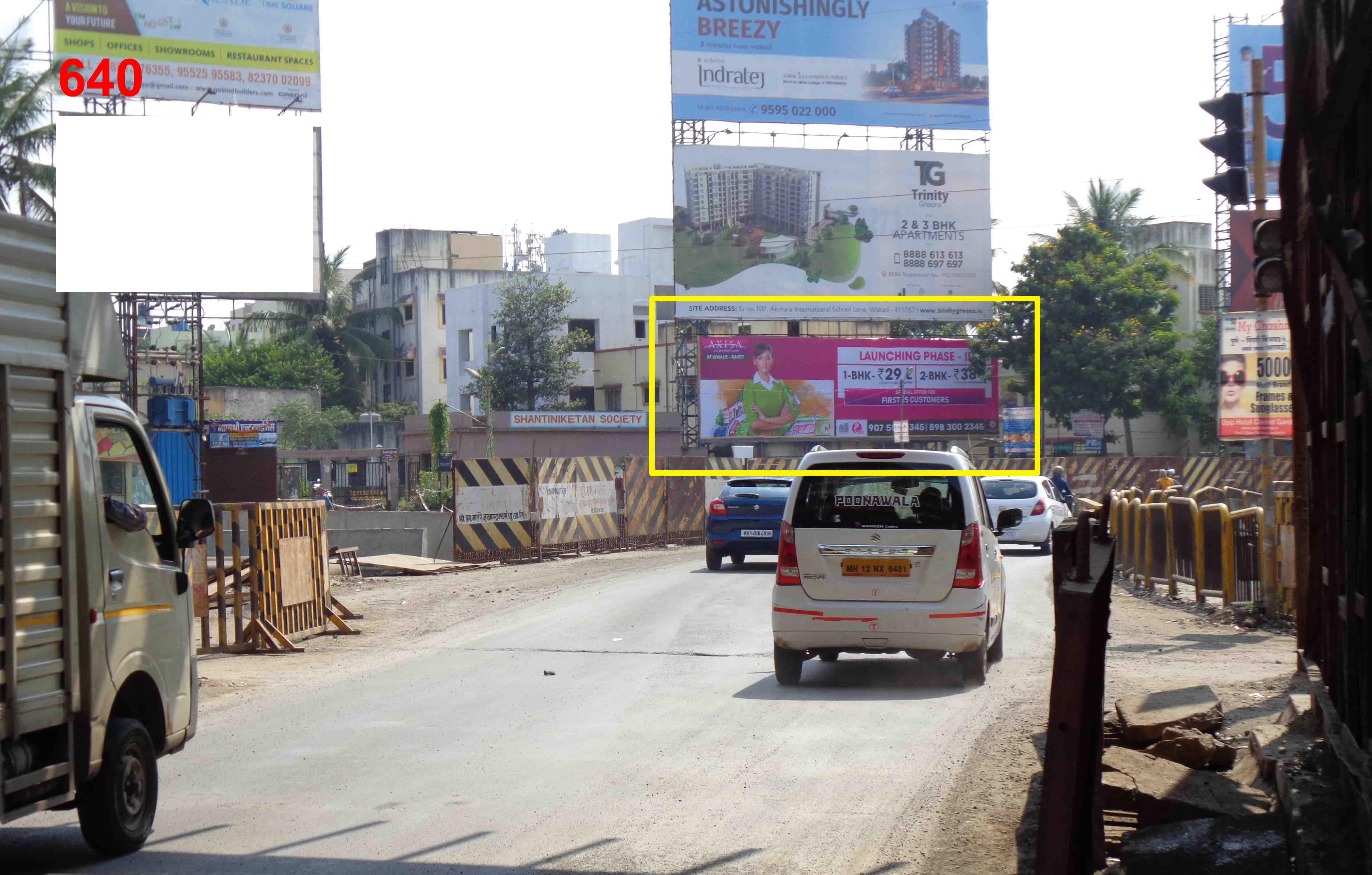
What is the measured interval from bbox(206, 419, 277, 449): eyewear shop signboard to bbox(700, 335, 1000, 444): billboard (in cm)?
1419

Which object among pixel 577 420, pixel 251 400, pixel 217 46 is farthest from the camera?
pixel 251 400

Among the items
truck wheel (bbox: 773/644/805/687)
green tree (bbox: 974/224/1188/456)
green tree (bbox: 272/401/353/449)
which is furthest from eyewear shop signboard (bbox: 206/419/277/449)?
truck wheel (bbox: 773/644/805/687)

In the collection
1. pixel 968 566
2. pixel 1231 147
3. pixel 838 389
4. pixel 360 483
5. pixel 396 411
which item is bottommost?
pixel 360 483

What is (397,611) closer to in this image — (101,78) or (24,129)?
(101,78)

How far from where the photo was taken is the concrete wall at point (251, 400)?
206ft

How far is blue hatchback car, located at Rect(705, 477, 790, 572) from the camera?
22.8 m

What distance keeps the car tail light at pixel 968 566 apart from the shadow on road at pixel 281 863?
16.0 ft

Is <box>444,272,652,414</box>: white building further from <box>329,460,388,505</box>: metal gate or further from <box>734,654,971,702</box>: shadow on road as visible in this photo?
<box>734,654,971,702</box>: shadow on road

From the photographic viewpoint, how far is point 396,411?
7381cm

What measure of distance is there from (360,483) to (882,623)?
53.6 metres

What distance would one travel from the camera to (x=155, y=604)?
21.4ft

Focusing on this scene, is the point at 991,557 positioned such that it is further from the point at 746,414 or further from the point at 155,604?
the point at 746,414

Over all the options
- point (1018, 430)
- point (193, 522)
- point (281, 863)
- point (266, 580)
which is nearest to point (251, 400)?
point (1018, 430)

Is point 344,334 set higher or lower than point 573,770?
higher
